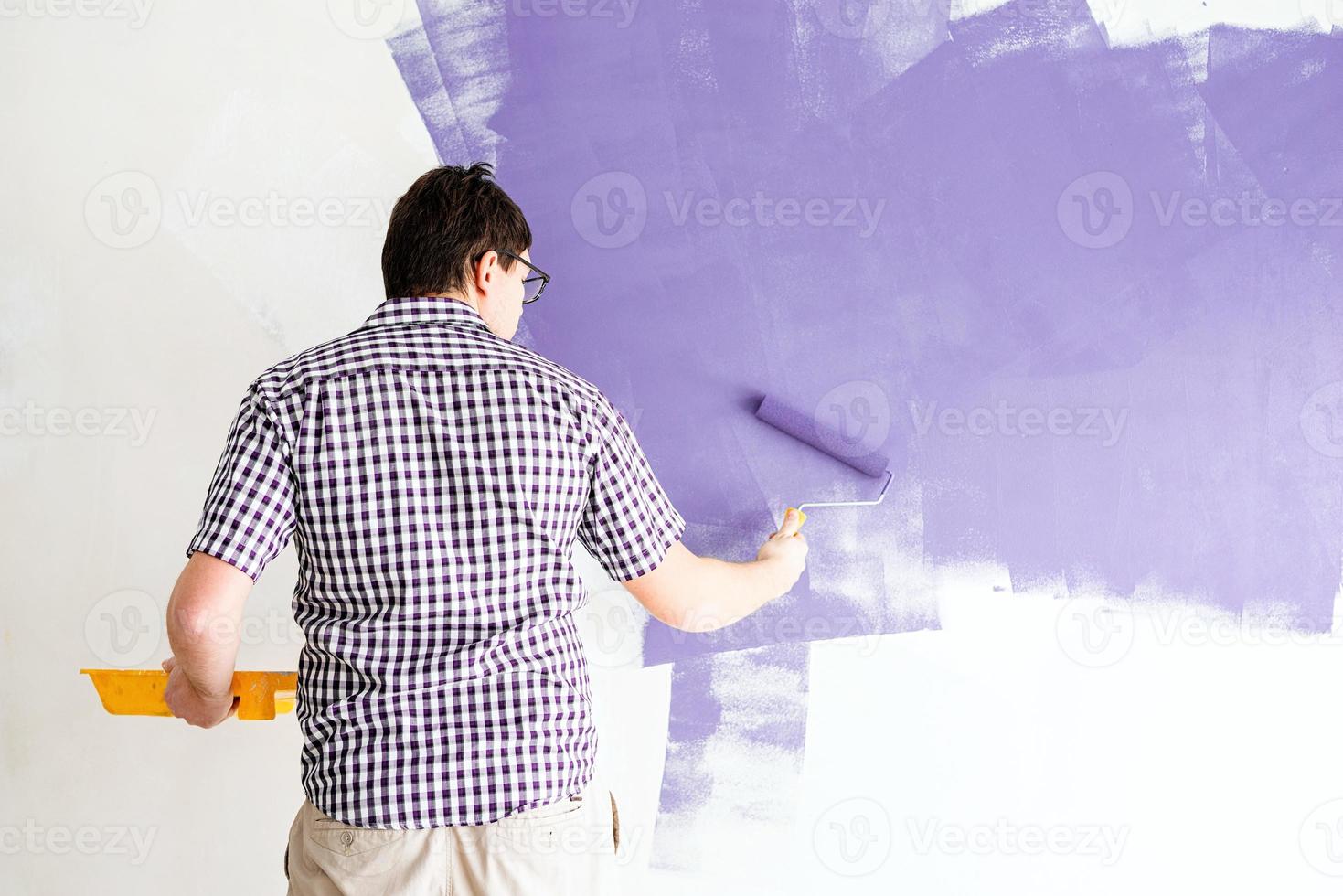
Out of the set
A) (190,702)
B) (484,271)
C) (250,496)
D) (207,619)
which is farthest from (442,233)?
(190,702)

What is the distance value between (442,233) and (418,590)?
40cm

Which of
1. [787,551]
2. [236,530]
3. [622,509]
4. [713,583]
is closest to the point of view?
[236,530]

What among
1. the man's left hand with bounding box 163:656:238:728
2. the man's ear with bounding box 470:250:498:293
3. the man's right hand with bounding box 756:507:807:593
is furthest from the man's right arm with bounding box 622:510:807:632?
the man's left hand with bounding box 163:656:238:728

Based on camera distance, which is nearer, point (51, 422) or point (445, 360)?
point (445, 360)

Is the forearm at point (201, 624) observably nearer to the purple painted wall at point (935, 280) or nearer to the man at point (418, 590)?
the man at point (418, 590)

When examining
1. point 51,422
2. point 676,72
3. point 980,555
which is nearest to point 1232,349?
point 980,555

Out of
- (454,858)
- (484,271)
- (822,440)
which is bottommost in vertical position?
(454,858)

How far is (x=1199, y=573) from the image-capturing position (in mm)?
1520

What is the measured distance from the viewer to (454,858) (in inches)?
39.8

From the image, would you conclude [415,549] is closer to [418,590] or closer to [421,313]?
[418,590]

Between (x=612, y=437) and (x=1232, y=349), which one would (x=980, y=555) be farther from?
(x=612, y=437)

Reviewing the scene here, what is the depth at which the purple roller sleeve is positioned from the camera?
147 cm

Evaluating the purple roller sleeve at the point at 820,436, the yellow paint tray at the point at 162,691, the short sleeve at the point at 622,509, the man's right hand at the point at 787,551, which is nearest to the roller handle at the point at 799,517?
the man's right hand at the point at 787,551

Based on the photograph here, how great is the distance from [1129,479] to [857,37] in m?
0.78
